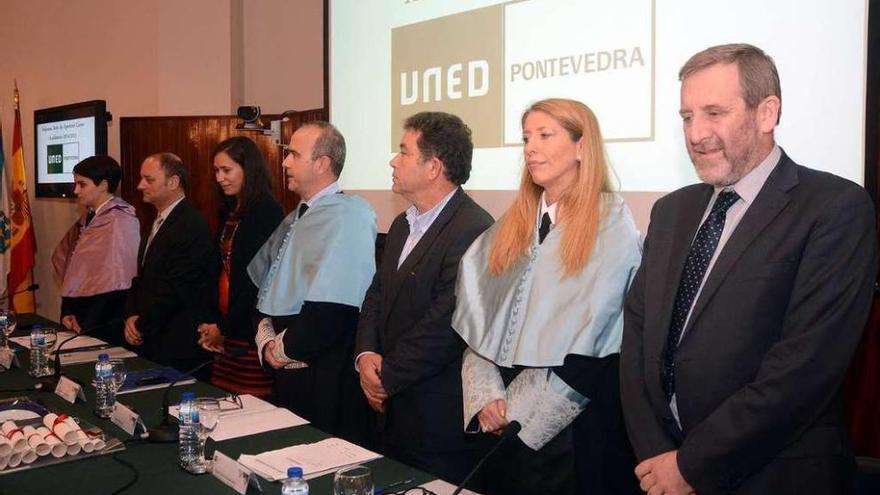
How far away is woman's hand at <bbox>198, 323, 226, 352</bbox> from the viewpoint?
10.8 ft

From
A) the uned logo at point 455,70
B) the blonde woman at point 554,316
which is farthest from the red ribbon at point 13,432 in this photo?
the uned logo at point 455,70

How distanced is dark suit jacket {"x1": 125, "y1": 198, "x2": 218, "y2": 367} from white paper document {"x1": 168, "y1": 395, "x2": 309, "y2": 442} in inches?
47.6

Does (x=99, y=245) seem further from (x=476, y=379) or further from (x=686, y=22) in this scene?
(x=686, y=22)

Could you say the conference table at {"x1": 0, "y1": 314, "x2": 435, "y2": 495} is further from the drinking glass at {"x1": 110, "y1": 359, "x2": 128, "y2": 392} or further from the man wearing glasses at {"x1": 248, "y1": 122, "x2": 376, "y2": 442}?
the man wearing glasses at {"x1": 248, "y1": 122, "x2": 376, "y2": 442}

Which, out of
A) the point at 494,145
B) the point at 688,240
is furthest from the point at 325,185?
the point at 688,240

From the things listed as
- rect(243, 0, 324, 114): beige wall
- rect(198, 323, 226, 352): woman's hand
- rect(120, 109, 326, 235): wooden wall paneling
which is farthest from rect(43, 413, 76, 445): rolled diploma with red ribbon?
rect(243, 0, 324, 114): beige wall

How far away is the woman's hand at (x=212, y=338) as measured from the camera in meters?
3.29

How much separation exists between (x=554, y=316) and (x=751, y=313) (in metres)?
0.50

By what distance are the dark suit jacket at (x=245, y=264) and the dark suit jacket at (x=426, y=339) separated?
0.87m

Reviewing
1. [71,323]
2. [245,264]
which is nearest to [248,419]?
[245,264]

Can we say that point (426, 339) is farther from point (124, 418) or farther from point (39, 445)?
point (39, 445)

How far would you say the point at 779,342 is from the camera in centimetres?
145

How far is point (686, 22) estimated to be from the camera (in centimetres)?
234

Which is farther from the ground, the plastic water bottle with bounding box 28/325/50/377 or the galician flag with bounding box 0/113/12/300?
the galician flag with bounding box 0/113/12/300
